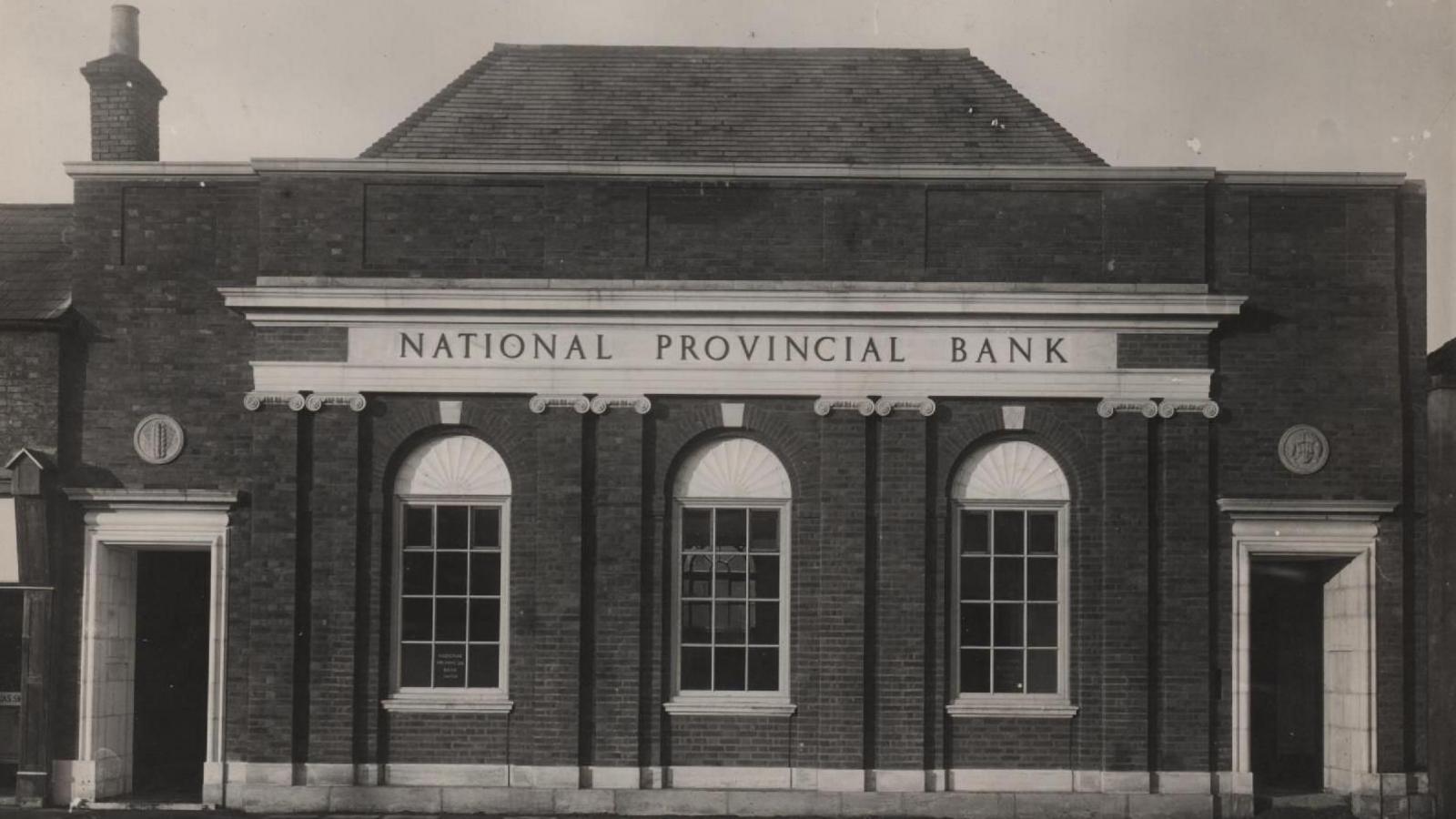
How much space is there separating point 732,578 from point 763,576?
0.32 m

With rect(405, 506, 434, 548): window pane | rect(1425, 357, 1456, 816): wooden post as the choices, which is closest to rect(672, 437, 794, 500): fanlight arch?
rect(405, 506, 434, 548): window pane

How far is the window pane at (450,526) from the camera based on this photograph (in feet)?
49.5

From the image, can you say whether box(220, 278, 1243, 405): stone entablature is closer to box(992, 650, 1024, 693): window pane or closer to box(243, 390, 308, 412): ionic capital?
box(243, 390, 308, 412): ionic capital

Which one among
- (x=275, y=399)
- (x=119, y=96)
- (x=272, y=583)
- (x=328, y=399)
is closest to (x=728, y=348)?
(x=328, y=399)

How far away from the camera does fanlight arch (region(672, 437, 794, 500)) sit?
15016mm

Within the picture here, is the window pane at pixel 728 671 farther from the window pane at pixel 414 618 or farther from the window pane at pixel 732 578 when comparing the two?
the window pane at pixel 414 618

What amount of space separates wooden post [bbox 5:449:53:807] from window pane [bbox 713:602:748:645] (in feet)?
22.9

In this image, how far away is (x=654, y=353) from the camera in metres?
14.9

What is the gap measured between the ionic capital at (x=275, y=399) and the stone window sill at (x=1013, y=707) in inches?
290

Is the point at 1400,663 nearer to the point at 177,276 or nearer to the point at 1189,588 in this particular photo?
the point at 1189,588

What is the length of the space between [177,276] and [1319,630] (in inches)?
518

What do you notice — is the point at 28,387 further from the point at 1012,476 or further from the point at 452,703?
the point at 1012,476

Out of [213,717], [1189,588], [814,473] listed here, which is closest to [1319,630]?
[1189,588]

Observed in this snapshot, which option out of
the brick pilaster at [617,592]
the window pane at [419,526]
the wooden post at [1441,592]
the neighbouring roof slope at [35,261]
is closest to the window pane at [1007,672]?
the brick pilaster at [617,592]
